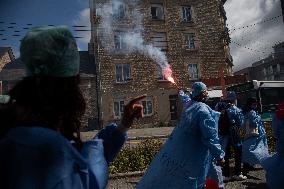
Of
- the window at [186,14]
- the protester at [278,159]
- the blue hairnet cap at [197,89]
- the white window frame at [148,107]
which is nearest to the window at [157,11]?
the window at [186,14]

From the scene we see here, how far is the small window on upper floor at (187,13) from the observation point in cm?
3597

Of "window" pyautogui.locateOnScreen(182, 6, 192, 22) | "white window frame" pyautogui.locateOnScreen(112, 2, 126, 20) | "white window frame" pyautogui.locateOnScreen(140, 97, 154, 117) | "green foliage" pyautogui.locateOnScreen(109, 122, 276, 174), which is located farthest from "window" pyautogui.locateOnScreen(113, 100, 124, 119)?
"green foliage" pyautogui.locateOnScreen(109, 122, 276, 174)

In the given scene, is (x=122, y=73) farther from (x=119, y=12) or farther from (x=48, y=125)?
(x=48, y=125)

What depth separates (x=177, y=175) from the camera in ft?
16.0

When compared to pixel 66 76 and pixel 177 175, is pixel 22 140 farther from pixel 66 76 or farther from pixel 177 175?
pixel 177 175

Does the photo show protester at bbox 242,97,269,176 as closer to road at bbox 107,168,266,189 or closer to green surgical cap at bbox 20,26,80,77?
road at bbox 107,168,266,189

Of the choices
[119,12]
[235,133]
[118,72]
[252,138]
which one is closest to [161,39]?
[119,12]

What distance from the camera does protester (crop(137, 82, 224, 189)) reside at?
15.9 feet

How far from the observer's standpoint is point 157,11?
3556 centimetres

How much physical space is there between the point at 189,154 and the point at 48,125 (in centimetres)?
346

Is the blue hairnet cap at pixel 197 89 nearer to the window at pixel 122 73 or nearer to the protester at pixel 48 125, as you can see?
the protester at pixel 48 125

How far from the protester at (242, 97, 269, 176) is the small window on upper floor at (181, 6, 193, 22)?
2800cm

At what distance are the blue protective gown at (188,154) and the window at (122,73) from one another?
28.6 metres

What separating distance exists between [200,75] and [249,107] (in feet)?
87.0
